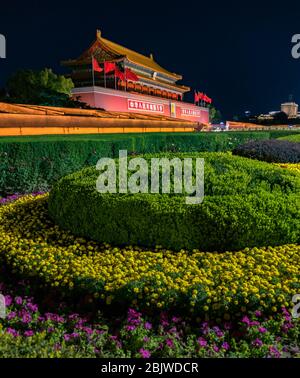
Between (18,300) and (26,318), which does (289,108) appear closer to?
(18,300)

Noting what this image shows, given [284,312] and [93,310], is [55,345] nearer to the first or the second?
[93,310]

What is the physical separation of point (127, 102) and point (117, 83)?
3.00m

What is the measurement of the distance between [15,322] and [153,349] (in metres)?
1.14

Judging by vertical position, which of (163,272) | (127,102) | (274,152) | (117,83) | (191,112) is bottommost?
(163,272)

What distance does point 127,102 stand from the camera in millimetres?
26938

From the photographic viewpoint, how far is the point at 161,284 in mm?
2975

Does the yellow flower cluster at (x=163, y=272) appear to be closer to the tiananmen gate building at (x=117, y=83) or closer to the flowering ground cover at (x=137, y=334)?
the flowering ground cover at (x=137, y=334)

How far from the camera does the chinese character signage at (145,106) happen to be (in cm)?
2753

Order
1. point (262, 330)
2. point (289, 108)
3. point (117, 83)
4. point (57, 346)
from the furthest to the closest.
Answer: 1. point (289, 108)
2. point (117, 83)
3. point (262, 330)
4. point (57, 346)

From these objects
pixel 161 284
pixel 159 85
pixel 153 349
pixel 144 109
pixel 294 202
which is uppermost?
pixel 159 85

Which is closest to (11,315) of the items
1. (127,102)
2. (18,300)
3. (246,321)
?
(18,300)

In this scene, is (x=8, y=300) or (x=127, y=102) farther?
(x=127, y=102)

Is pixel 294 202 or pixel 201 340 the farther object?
pixel 294 202

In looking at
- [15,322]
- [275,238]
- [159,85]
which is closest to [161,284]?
[15,322]
